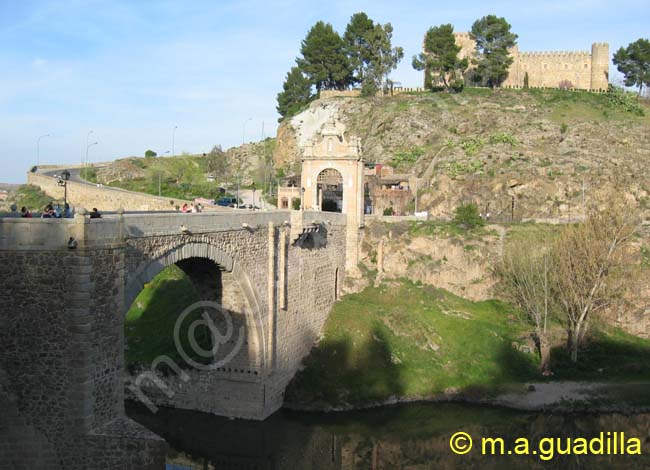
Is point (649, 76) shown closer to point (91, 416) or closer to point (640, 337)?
point (640, 337)

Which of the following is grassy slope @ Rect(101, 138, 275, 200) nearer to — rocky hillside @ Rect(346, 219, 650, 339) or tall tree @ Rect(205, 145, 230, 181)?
tall tree @ Rect(205, 145, 230, 181)

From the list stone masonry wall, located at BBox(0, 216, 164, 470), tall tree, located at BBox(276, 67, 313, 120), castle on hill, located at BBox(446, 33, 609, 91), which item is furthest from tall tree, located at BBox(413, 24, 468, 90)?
stone masonry wall, located at BBox(0, 216, 164, 470)

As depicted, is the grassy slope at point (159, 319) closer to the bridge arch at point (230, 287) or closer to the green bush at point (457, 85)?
the bridge arch at point (230, 287)

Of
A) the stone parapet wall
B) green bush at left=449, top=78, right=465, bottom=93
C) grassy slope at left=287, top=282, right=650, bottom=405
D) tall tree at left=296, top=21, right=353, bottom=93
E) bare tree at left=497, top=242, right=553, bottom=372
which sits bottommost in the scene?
grassy slope at left=287, top=282, right=650, bottom=405

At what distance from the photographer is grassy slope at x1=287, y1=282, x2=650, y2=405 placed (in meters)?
34.8

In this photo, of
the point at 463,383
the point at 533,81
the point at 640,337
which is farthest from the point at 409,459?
the point at 533,81

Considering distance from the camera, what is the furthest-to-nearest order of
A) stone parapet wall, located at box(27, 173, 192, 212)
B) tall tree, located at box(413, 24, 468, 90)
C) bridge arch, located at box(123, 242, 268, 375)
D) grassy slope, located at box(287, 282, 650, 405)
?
tall tree, located at box(413, 24, 468, 90), stone parapet wall, located at box(27, 173, 192, 212), grassy slope, located at box(287, 282, 650, 405), bridge arch, located at box(123, 242, 268, 375)

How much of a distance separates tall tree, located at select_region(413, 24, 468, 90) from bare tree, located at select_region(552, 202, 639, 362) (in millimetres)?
46555

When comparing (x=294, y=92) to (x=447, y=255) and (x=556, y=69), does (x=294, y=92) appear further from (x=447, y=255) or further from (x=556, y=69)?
(x=447, y=255)

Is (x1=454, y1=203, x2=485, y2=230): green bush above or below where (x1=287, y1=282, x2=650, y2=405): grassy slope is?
above

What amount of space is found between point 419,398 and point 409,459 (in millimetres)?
6539

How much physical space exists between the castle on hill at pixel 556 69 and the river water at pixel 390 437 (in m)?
65.8

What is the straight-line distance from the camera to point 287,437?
3002 centimetres

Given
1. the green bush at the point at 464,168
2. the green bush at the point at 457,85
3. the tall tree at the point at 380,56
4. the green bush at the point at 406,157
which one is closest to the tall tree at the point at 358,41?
the tall tree at the point at 380,56
